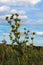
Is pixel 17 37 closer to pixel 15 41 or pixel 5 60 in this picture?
pixel 15 41

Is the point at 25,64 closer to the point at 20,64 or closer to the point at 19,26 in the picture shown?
the point at 20,64

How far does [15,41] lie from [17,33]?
0.65 ft

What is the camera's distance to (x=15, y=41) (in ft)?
20.6

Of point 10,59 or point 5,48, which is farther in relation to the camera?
point 5,48

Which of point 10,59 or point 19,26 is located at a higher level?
point 19,26

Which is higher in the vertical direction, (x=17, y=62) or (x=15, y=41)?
(x=15, y=41)

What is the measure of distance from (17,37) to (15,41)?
0.12 m

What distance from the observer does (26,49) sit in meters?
6.52

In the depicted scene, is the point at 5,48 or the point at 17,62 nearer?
the point at 17,62

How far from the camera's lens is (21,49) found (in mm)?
6379

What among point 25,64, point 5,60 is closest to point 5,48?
point 5,60

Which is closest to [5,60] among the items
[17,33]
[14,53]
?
[14,53]

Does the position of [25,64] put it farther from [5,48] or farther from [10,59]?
[5,48]

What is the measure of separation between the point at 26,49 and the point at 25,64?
507 millimetres
